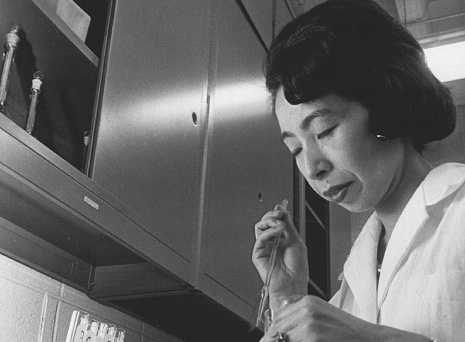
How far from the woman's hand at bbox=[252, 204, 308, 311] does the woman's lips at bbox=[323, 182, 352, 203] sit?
0.39 ft

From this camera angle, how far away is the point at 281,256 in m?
1.47

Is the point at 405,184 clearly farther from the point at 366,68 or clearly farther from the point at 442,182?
the point at 366,68

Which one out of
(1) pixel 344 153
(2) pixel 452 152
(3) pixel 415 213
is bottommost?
(3) pixel 415 213

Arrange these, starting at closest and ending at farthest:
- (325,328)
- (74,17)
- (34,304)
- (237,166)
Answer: (325,328) < (74,17) < (34,304) < (237,166)

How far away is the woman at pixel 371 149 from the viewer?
4.00ft

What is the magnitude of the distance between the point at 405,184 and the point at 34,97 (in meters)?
0.88

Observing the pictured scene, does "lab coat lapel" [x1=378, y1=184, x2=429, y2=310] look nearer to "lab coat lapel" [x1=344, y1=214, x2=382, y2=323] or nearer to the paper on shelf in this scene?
"lab coat lapel" [x1=344, y1=214, x2=382, y2=323]

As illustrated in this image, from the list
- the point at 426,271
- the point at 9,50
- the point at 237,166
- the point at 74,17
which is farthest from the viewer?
the point at 237,166

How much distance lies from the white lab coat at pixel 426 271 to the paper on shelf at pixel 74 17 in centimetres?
92

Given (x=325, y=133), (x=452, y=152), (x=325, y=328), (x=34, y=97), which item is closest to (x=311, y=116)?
(x=325, y=133)

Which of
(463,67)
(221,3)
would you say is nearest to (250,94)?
(221,3)

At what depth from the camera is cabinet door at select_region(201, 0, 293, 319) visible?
2.27 meters

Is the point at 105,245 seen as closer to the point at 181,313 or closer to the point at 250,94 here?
the point at 181,313

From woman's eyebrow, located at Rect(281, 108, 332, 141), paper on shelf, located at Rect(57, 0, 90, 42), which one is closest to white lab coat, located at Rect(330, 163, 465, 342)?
woman's eyebrow, located at Rect(281, 108, 332, 141)
